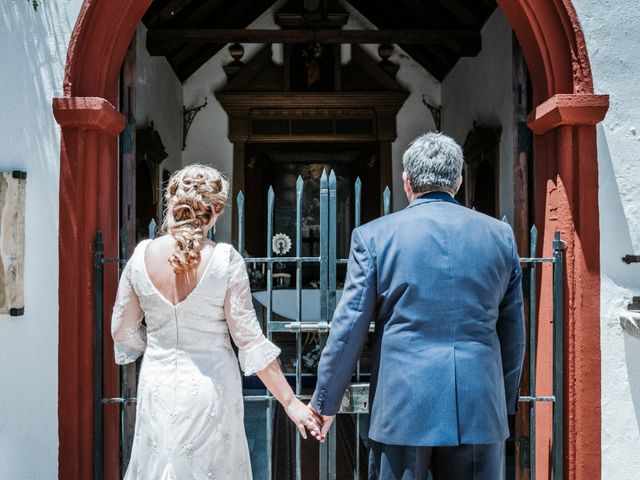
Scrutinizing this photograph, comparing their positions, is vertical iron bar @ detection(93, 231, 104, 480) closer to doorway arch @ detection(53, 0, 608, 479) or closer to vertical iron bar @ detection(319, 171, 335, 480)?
doorway arch @ detection(53, 0, 608, 479)

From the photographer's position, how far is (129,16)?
320 centimetres

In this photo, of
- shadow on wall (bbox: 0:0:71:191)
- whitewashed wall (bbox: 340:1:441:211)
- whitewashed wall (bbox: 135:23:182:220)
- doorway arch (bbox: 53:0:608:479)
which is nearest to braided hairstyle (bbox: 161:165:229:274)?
doorway arch (bbox: 53:0:608:479)

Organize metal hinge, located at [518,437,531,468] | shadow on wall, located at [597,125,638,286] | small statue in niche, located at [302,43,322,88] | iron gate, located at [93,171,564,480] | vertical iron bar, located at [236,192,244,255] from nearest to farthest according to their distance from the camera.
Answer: vertical iron bar, located at [236,192,244,255] < iron gate, located at [93,171,564,480] < shadow on wall, located at [597,125,638,286] < metal hinge, located at [518,437,531,468] < small statue in niche, located at [302,43,322,88]

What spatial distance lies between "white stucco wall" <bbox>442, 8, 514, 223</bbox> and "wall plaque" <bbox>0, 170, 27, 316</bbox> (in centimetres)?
365

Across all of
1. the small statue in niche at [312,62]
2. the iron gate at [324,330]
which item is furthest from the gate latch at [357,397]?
the small statue in niche at [312,62]

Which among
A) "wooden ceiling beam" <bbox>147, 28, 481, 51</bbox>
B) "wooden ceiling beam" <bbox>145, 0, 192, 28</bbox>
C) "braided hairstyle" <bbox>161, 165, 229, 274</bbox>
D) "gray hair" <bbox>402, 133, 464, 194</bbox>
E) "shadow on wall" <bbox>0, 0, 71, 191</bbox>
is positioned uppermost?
"wooden ceiling beam" <bbox>145, 0, 192, 28</bbox>

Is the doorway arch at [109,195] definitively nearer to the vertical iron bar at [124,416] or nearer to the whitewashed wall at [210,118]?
the vertical iron bar at [124,416]

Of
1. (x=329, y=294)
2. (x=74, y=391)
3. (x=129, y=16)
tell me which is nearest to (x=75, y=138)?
(x=129, y=16)

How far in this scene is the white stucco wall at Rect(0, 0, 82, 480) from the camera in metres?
3.03

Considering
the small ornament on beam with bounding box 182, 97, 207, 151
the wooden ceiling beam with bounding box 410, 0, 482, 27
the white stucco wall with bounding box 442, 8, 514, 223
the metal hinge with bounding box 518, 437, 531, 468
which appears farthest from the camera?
the small ornament on beam with bounding box 182, 97, 207, 151

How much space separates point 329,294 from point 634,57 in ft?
5.79

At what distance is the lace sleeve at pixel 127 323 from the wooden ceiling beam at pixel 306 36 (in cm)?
462

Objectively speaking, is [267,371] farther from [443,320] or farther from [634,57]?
[634,57]

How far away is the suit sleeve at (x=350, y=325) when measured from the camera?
83.7 inches
